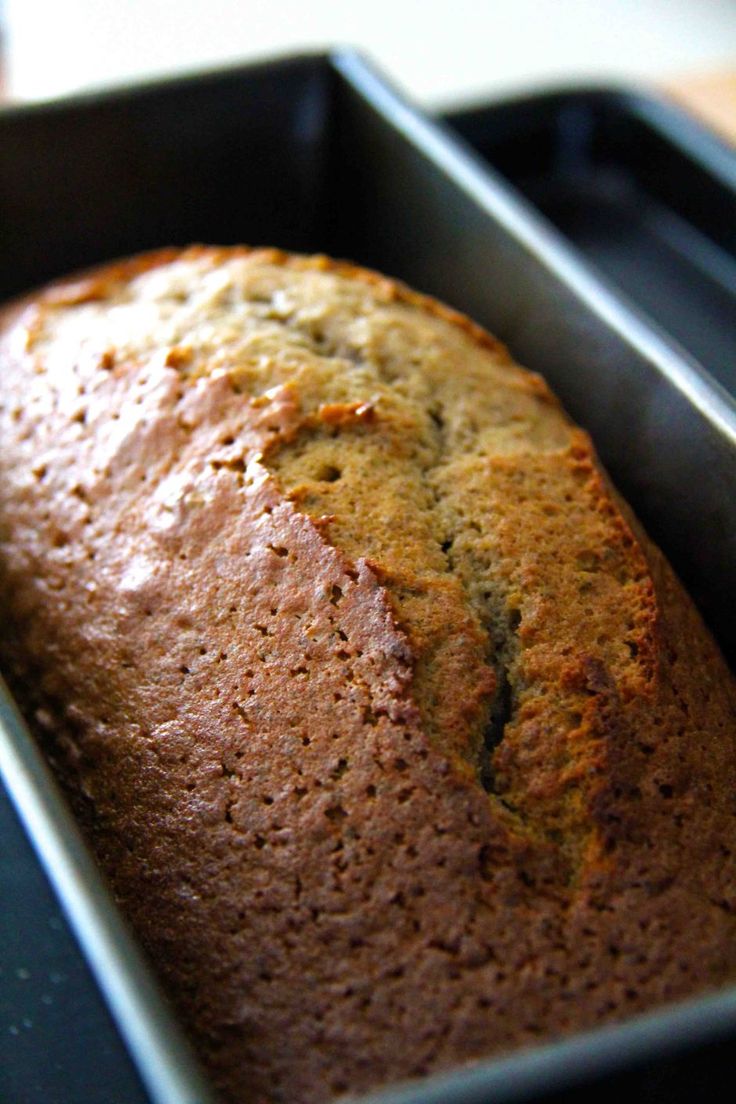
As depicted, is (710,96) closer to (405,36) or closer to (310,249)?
(310,249)

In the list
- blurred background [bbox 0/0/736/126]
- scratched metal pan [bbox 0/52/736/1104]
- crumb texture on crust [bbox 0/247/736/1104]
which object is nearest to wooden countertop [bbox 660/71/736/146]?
blurred background [bbox 0/0/736/126]

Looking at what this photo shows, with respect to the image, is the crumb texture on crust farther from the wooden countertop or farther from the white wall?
the white wall

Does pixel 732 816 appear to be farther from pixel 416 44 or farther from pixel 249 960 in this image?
pixel 416 44

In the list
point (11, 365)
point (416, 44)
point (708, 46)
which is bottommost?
point (11, 365)

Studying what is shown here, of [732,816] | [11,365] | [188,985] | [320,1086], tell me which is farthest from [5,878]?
[11,365]

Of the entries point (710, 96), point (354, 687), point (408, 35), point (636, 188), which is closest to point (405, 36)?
point (408, 35)

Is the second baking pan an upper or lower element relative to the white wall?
lower
